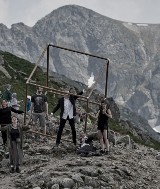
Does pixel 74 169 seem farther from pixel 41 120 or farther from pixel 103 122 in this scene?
pixel 41 120

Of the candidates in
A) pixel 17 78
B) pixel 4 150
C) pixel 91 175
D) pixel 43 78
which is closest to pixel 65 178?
pixel 91 175

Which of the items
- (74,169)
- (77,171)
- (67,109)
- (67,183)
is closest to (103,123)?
(67,109)

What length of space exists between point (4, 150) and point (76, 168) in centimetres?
390

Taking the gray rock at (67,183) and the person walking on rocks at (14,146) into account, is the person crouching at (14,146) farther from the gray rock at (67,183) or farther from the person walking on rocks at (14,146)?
the gray rock at (67,183)

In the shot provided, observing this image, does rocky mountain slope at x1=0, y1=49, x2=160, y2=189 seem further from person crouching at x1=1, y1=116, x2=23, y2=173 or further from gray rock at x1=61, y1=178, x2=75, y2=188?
person crouching at x1=1, y1=116, x2=23, y2=173

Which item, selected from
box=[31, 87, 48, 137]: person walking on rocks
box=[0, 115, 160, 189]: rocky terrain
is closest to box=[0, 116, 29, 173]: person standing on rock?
box=[0, 115, 160, 189]: rocky terrain

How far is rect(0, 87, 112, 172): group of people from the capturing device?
45.2 ft

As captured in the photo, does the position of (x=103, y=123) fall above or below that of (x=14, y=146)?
above

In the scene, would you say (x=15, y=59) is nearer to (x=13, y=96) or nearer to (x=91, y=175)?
(x=13, y=96)

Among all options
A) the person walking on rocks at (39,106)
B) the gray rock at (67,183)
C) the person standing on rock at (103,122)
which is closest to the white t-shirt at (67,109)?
the person standing on rock at (103,122)

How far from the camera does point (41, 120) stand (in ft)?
58.2

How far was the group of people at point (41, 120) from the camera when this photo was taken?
45.2ft

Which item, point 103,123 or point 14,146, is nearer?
point 14,146

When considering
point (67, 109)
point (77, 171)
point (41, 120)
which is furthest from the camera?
point (41, 120)
